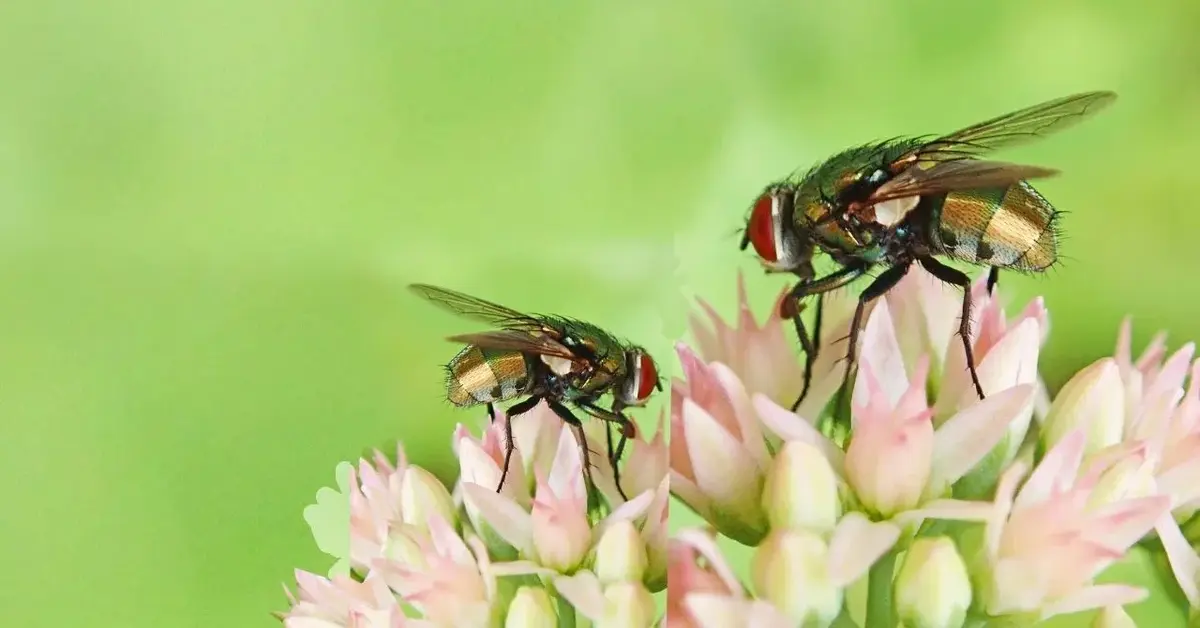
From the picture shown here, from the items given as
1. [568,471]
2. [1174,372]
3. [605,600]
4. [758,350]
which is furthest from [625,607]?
[1174,372]

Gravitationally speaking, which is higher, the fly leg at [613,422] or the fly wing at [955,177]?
the fly wing at [955,177]

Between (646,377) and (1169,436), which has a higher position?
(646,377)

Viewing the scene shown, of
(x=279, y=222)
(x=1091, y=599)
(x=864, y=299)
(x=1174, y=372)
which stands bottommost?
(x=1091, y=599)

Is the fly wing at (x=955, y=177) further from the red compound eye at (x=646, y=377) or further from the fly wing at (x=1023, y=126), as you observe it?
the red compound eye at (x=646, y=377)

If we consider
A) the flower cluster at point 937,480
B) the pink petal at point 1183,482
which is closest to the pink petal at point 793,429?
the flower cluster at point 937,480

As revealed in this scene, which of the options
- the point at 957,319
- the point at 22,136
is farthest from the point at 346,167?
the point at 957,319

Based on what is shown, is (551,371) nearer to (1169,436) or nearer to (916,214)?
(916,214)
